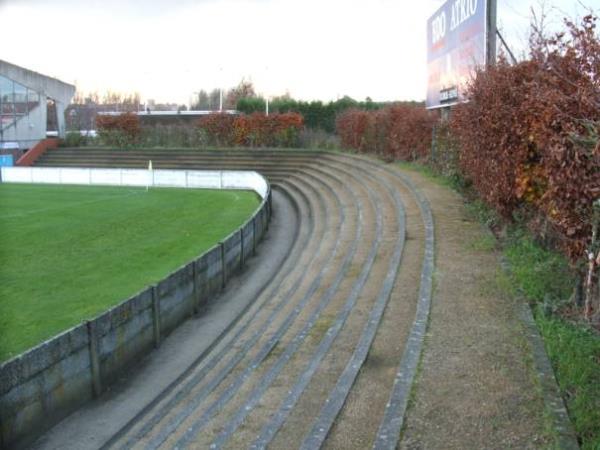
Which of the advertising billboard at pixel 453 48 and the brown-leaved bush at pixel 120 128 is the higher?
the advertising billboard at pixel 453 48

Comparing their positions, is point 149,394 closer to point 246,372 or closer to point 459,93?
point 246,372

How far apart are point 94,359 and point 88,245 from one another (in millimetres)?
8762

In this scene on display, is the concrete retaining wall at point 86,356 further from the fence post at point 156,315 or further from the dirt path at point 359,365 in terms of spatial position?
the dirt path at point 359,365

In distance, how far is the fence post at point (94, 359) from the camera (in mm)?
7727

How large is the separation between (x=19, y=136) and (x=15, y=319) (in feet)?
111

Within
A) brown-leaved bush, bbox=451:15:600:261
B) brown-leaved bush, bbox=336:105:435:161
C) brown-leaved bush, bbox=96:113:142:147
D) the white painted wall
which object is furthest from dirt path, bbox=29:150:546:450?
brown-leaved bush, bbox=96:113:142:147

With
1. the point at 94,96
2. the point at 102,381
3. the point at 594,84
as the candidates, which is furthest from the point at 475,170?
the point at 94,96

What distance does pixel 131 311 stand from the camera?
8797mm

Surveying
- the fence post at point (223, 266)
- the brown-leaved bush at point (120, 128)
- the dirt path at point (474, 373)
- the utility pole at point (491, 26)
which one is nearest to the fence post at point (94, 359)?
the dirt path at point (474, 373)

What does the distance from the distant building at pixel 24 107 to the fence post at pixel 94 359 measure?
35.4 meters

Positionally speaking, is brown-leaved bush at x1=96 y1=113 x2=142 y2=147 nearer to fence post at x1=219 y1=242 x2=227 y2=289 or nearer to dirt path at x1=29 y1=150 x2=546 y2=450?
dirt path at x1=29 y1=150 x2=546 y2=450

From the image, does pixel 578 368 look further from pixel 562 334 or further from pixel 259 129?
pixel 259 129

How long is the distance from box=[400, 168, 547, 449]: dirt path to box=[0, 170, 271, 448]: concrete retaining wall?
12.7ft

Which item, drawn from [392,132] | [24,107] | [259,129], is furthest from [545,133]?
[24,107]
